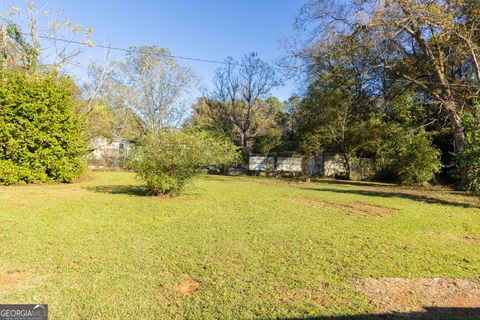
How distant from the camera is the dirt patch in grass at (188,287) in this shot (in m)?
3.16

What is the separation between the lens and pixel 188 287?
328 cm

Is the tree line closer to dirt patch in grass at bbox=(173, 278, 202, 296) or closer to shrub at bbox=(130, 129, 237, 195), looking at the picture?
shrub at bbox=(130, 129, 237, 195)

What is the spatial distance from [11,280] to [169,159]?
5.66 metres

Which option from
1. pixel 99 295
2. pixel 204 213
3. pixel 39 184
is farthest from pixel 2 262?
pixel 39 184

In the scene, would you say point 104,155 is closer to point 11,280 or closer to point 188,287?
point 11,280

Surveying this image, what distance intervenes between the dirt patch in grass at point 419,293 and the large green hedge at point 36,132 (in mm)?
11538

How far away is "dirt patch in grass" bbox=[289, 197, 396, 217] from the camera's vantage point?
309 inches

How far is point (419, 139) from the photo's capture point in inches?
576

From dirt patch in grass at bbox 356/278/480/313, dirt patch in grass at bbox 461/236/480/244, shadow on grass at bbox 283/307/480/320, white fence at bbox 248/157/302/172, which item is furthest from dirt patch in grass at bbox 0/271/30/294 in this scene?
white fence at bbox 248/157/302/172

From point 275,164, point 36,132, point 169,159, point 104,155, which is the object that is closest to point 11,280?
point 169,159

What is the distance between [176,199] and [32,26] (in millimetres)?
11854

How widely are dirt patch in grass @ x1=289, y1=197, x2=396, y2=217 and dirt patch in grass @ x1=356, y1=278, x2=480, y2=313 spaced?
4066mm

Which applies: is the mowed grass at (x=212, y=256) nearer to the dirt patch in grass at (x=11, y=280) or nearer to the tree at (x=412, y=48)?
the dirt patch in grass at (x=11, y=280)

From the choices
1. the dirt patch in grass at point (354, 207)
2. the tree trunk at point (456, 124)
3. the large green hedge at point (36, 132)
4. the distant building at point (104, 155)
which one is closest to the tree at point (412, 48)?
the tree trunk at point (456, 124)
